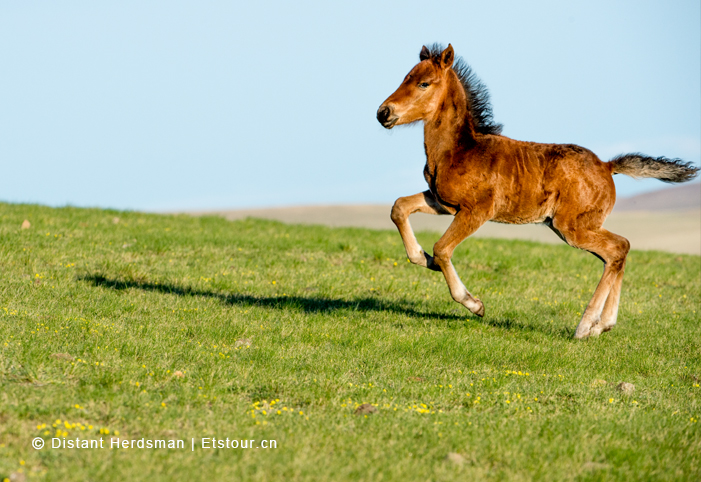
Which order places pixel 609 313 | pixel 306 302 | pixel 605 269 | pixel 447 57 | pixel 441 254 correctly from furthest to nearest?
pixel 306 302
pixel 609 313
pixel 605 269
pixel 441 254
pixel 447 57

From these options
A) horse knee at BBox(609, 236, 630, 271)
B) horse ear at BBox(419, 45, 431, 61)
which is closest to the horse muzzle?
horse ear at BBox(419, 45, 431, 61)

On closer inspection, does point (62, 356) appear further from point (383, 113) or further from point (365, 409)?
point (383, 113)

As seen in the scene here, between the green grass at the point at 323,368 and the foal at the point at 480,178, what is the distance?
1.28 m

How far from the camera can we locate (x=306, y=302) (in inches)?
406

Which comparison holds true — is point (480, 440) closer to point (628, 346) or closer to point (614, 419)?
point (614, 419)

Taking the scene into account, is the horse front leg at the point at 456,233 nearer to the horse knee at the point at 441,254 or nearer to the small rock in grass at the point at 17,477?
the horse knee at the point at 441,254

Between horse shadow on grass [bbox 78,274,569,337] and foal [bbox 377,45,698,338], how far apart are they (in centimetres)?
137

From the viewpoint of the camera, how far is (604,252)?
28.4 feet

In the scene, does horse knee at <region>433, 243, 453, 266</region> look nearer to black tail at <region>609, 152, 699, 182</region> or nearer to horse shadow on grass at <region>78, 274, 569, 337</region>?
horse shadow on grass at <region>78, 274, 569, 337</region>

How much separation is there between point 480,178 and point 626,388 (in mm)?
2879

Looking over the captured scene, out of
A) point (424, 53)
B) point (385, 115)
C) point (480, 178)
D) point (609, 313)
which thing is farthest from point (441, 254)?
point (609, 313)

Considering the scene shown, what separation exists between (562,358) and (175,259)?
7.74 metres

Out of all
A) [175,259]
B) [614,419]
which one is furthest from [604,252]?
[175,259]

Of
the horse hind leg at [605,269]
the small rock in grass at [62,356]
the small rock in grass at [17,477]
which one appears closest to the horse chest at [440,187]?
the horse hind leg at [605,269]
